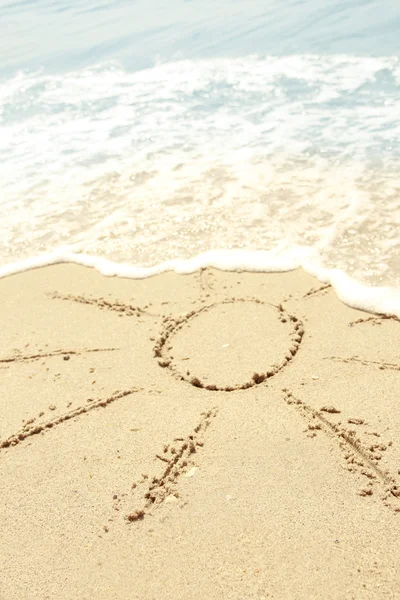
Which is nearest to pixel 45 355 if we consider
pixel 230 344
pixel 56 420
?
Answer: pixel 56 420

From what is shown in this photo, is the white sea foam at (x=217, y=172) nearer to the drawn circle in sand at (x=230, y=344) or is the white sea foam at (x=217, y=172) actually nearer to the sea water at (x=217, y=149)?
the sea water at (x=217, y=149)

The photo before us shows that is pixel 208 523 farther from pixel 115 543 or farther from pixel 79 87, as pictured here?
pixel 79 87

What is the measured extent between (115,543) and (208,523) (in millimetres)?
409

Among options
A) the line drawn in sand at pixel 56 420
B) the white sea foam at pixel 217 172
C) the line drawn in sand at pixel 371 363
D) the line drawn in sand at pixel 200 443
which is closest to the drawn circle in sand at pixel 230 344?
the line drawn in sand at pixel 200 443

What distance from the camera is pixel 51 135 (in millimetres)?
7738

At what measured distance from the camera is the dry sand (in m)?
2.24

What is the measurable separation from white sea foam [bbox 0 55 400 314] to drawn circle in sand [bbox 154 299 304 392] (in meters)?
0.55

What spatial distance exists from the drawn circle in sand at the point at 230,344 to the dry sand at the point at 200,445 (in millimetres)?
12

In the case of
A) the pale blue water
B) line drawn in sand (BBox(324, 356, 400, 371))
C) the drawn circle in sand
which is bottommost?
line drawn in sand (BBox(324, 356, 400, 371))

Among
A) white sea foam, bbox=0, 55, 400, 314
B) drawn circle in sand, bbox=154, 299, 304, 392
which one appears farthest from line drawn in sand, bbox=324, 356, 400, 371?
white sea foam, bbox=0, 55, 400, 314

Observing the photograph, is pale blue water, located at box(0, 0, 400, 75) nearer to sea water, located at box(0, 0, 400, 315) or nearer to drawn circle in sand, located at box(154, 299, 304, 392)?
sea water, located at box(0, 0, 400, 315)

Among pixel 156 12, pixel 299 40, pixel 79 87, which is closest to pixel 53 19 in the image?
pixel 156 12

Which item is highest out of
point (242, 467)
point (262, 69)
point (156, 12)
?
point (156, 12)

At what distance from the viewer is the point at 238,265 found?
4.32 meters
